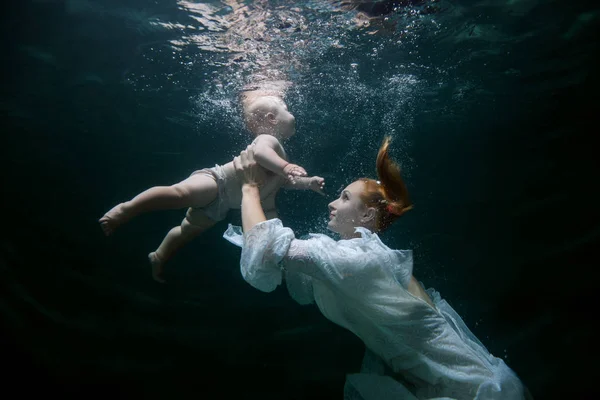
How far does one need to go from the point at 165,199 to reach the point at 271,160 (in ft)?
4.09

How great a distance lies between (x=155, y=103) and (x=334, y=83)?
13.3 feet

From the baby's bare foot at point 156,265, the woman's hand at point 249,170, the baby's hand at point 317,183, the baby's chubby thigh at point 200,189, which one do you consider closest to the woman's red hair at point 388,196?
the baby's hand at point 317,183

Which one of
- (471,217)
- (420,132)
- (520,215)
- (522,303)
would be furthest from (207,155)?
(522,303)

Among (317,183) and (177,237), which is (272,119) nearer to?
(317,183)

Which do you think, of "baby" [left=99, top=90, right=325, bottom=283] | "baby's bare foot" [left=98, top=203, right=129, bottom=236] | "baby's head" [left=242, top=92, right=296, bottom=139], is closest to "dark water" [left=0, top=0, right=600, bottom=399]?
"baby's head" [left=242, top=92, right=296, bottom=139]

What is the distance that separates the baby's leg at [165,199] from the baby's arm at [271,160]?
796 millimetres

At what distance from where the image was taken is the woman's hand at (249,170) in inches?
150

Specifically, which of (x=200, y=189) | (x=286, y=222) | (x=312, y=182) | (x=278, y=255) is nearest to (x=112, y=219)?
(x=200, y=189)

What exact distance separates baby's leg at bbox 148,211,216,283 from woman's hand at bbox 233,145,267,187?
2.73ft

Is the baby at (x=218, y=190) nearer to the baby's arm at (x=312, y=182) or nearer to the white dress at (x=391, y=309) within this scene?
the baby's arm at (x=312, y=182)

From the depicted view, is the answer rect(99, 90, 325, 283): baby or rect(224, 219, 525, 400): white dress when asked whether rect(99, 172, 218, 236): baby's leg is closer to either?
rect(99, 90, 325, 283): baby

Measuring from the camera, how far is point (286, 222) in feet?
24.9

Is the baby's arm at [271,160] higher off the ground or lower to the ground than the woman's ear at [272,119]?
lower

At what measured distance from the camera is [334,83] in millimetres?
7129
